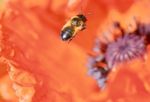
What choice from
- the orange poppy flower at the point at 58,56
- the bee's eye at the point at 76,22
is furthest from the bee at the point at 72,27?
the orange poppy flower at the point at 58,56

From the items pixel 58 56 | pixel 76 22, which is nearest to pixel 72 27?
pixel 76 22

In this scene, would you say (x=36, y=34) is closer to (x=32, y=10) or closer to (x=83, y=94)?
(x=32, y=10)

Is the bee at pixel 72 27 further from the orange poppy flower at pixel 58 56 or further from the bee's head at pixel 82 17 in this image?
the orange poppy flower at pixel 58 56

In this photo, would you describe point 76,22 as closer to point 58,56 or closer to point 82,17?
point 82,17

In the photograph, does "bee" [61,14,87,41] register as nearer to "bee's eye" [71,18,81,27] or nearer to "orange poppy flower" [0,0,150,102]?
"bee's eye" [71,18,81,27]

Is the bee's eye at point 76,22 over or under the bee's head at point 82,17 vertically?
under

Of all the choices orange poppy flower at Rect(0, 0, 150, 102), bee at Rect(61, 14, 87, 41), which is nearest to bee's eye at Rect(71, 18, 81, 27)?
bee at Rect(61, 14, 87, 41)
